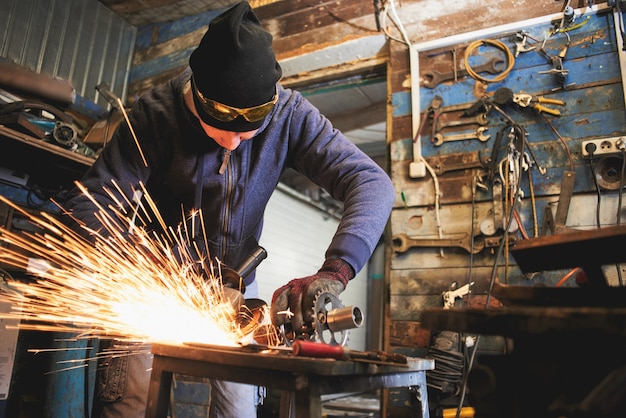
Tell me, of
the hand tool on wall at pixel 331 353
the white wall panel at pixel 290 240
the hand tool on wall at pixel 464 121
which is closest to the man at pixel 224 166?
the hand tool on wall at pixel 331 353

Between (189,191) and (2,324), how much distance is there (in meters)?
1.78

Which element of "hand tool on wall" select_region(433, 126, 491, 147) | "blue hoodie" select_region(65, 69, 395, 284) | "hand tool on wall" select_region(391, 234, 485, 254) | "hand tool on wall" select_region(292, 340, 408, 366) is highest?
"hand tool on wall" select_region(433, 126, 491, 147)

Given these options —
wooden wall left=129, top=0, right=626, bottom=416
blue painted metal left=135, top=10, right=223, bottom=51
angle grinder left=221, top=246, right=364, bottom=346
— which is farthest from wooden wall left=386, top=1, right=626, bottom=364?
blue painted metal left=135, top=10, right=223, bottom=51

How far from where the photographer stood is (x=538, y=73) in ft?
9.08

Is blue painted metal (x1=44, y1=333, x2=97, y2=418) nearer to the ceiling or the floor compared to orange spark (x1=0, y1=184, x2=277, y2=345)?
nearer to the floor

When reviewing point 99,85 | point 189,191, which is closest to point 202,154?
point 189,191

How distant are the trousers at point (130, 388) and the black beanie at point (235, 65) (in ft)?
3.51

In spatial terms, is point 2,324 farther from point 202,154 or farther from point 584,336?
point 584,336

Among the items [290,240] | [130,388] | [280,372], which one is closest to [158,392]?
[280,372]

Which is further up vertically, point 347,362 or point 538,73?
point 538,73

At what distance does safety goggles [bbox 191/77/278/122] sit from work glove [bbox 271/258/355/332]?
0.67 m

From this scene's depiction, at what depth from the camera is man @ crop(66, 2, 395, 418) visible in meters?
1.79

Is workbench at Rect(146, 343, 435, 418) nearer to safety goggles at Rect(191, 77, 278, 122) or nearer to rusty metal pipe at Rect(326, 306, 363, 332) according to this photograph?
rusty metal pipe at Rect(326, 306, 363, 332)

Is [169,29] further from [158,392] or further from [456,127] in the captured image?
[158,392]
